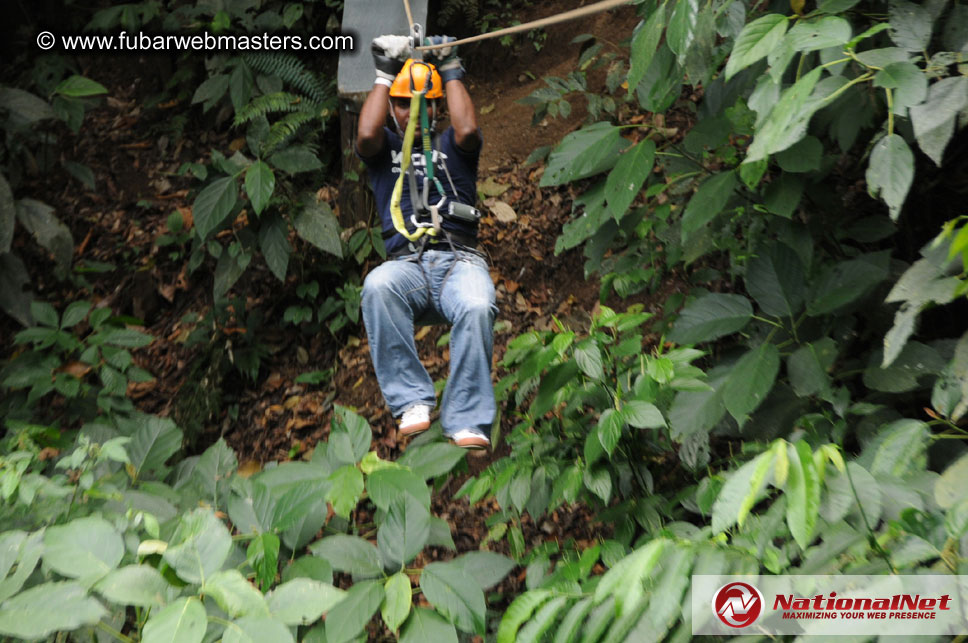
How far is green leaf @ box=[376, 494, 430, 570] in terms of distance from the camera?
2.29m

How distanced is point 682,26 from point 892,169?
2.47 ft

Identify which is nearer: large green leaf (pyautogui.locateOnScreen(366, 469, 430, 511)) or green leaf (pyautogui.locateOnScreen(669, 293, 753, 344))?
large green leaf (pyautogui.locateOnScreen(366, 469, 430, 511))

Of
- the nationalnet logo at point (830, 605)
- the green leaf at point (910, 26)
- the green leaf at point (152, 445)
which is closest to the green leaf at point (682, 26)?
the green leaf at point (910, 26)

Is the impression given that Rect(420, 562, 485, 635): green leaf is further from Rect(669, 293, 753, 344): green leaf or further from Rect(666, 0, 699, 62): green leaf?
Rect(666, 0, 699, 62): green leaf

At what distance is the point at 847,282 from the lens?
2.80 m

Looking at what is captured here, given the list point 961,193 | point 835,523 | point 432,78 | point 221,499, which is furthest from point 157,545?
point 961,193

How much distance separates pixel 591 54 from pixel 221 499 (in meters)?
3.50

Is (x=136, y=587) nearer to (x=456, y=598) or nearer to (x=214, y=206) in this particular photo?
(x=456, y=598)

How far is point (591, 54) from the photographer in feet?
15.3

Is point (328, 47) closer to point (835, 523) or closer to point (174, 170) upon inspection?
point (174, 170)

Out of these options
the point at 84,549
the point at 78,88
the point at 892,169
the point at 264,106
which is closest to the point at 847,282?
the point at 892,169

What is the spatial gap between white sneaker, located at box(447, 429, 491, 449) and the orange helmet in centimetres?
148

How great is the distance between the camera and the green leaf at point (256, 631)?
171 centimetres

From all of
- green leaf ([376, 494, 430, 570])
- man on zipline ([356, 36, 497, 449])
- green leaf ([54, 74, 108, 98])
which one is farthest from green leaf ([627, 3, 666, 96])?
green leaf ([54, 74, 108, 98])
